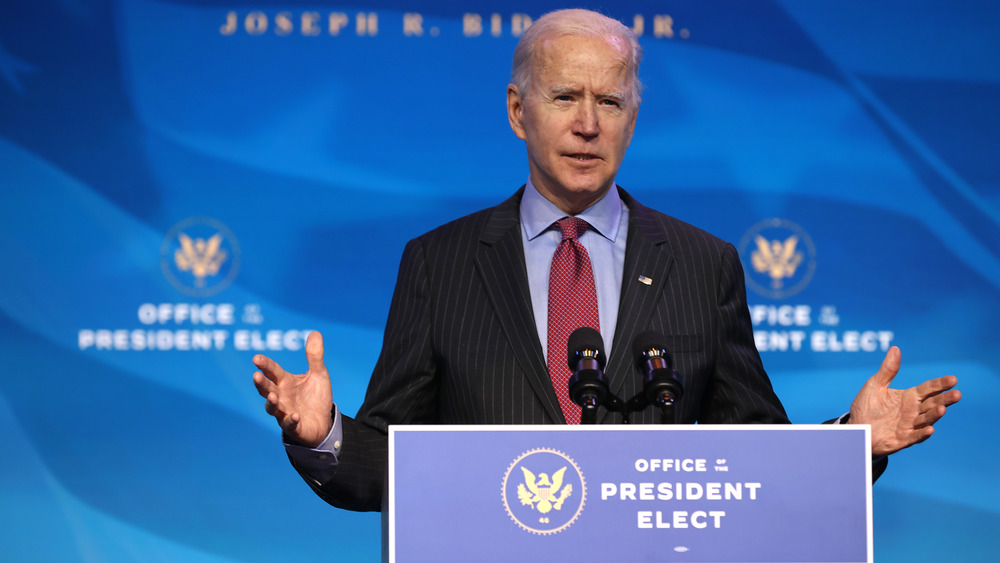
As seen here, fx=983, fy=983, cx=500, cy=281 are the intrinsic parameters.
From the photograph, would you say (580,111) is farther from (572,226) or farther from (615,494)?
(615,494)

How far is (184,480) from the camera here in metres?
3.44

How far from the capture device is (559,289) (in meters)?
1.91

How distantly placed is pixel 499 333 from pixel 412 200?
1666 mm

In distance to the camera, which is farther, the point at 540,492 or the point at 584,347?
the point at 584,347

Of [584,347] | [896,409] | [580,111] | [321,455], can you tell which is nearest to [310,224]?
[580,111]

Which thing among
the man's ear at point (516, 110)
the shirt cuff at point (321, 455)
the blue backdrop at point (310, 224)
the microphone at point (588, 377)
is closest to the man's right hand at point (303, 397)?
the shirt cuff at point (321, 455)

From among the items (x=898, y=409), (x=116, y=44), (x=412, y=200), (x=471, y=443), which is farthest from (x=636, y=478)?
(x=116, y=44)

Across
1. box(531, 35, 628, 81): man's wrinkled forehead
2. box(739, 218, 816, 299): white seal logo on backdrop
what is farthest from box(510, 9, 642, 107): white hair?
box(739, 218, 816, 299): white seal logo on backdrop

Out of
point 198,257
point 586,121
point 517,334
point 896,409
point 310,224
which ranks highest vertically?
point 310,224

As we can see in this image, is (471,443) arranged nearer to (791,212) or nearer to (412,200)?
(412,200)

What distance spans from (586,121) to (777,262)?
185 cm

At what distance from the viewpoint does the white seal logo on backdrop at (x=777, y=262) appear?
3500mm

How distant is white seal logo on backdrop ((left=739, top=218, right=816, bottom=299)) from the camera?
3500 millimetres

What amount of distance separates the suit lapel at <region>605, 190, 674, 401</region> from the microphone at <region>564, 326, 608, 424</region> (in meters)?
0.35
